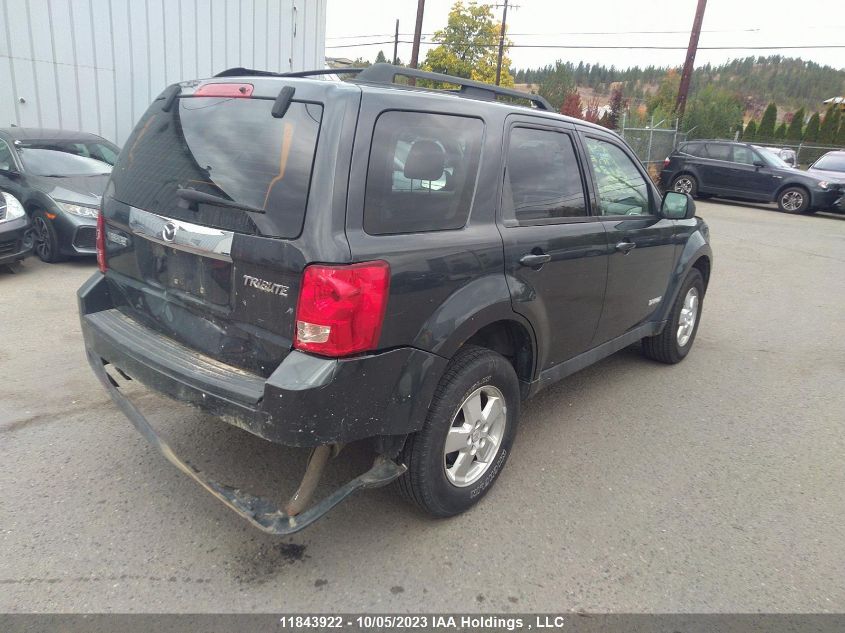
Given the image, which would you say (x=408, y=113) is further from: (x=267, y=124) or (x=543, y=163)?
(x=543, y=163)

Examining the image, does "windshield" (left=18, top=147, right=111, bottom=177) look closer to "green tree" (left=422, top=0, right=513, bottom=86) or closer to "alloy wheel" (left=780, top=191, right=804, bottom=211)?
"alloy wheel" (left=780, top=191, right=804, bottom=211)

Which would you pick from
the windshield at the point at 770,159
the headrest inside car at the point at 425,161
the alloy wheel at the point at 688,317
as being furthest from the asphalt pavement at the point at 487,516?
the windshield at the point at 770,159

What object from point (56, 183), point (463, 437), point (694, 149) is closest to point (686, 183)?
point (694, 149)

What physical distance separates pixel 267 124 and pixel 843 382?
4.88m

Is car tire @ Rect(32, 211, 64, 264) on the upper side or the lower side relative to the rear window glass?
lower

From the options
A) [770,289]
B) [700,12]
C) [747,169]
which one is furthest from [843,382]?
[700,12]

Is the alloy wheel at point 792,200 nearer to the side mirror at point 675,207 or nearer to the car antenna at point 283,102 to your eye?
the side mirror at point 675,207

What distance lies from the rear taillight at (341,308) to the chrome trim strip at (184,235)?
418mm

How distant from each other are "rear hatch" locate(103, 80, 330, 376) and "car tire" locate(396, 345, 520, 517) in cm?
72

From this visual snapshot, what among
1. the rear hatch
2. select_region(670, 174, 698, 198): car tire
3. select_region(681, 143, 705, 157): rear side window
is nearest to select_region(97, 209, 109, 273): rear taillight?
the rear hatch

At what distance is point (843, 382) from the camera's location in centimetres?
509

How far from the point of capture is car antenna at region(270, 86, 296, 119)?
8.07 feet

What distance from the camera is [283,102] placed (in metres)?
2.46

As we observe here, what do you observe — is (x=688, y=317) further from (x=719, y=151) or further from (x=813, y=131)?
(x=813, y=131)
